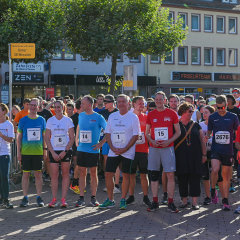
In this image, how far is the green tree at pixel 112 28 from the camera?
31.3m

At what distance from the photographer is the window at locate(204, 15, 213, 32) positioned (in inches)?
1898

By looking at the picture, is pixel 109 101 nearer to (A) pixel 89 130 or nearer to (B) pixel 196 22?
(A) pixel 89 130

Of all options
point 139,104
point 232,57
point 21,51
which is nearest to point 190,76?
point 232,57

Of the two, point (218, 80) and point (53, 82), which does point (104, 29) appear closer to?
point (53, 82)

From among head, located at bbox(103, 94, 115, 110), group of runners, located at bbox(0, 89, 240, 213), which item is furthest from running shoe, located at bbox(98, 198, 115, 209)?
head, located at bbox(103, 94, 115, 110)

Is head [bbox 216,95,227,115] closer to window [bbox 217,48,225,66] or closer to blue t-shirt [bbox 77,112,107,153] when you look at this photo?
blue t-shirt [bbox 77,112,107,153]

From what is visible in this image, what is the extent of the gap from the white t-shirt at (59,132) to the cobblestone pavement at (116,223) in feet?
3.57

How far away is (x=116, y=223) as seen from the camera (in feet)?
26.6

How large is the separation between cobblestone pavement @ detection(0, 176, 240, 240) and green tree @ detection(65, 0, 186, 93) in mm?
22365

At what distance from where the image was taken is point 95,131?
31.4ft

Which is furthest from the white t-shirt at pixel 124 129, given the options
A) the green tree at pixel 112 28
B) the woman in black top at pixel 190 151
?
the green tree at pixel 112 28

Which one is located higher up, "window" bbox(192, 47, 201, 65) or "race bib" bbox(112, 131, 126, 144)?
"window" bbox(192, 47, 201, 65)

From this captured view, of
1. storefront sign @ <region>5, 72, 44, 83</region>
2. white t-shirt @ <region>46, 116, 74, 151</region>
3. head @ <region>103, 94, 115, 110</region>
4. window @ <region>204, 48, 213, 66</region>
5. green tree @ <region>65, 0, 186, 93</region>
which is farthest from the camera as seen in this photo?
window @ <region>204, 48, 213, 66</region>

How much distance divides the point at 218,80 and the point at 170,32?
16628 mm
